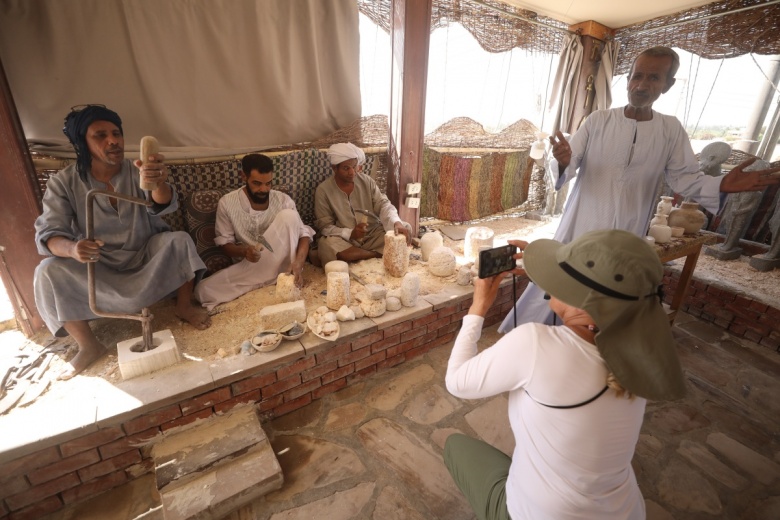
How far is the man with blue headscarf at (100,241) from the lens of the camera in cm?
205

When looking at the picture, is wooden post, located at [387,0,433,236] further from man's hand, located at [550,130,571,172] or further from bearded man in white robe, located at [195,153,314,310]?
man's hand, located at [550,130,571,172]

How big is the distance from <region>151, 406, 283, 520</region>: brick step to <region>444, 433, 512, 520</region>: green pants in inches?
35.7

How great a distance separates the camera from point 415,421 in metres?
2.24

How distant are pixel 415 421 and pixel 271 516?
0.94m

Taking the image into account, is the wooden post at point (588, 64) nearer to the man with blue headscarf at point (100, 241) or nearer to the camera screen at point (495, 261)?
the camera screen at point (495, 261)

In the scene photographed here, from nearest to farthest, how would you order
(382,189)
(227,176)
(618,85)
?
(227,176), (382,189), (618,85)

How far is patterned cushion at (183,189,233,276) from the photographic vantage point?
3064 mm

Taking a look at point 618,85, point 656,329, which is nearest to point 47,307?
point 656,329

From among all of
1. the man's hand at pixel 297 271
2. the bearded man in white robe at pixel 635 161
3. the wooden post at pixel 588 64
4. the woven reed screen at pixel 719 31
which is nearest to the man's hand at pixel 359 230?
the man's hand at pixel 297 271

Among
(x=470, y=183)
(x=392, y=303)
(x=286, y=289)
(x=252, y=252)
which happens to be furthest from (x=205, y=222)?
(x=470, y=183)

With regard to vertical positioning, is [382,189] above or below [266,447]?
above

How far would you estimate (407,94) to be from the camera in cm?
374

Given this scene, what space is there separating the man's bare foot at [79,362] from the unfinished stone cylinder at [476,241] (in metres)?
3.10

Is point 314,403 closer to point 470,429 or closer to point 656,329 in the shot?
point 470,429
